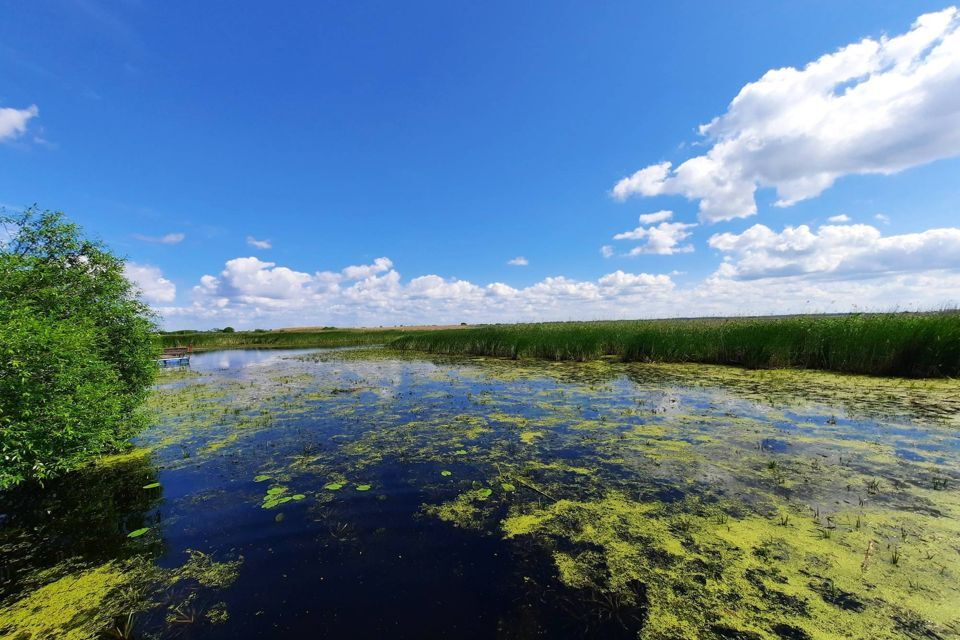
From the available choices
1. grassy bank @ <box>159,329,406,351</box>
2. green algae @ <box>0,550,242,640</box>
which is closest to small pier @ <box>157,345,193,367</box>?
grassy bank @ <box>159,329,406,351</box>

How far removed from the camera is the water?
285cm

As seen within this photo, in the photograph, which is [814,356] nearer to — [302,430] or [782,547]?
[782,547]

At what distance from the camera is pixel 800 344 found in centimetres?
1409

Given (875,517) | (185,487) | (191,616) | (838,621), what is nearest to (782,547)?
(838,621)

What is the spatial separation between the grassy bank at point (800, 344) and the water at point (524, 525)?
4204 millimetres

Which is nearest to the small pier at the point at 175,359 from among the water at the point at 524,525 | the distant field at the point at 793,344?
the water at the point at 524,525

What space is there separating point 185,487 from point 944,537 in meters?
9.25

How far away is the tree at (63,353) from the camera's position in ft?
12.9

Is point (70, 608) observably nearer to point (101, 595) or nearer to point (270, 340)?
point (101, 595)

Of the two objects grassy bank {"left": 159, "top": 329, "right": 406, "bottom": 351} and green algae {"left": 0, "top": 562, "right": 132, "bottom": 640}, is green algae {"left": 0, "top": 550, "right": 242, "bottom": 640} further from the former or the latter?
grassy bank {"left": 159, "top": 329, "right": 406, "bottom": 351}

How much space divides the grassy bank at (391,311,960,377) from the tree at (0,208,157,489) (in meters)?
17.1

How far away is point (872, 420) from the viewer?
7.55 m

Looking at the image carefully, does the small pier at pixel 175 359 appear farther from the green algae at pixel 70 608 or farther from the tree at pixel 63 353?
the green algae at pixel 70 608

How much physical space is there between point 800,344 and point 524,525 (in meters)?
15.7
